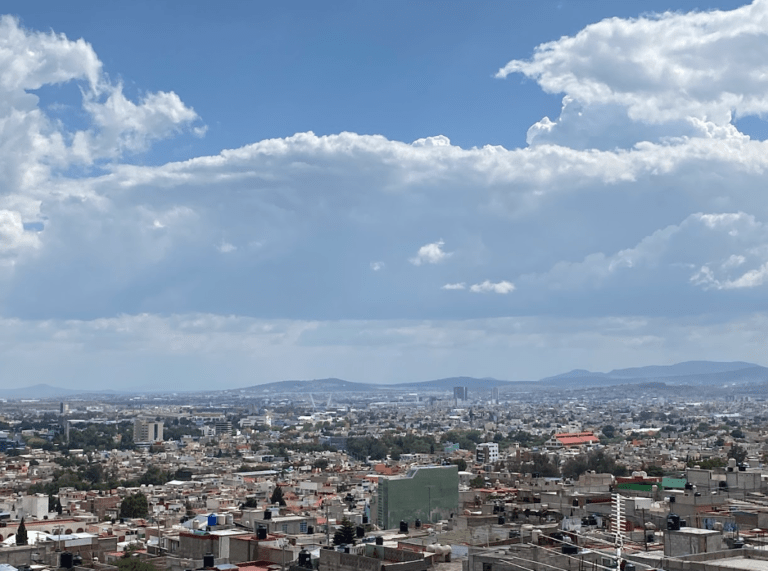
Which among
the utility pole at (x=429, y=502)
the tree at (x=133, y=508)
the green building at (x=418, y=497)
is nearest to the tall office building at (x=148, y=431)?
the tree at (x=133, y=508)

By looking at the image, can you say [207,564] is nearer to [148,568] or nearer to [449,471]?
[148,568]

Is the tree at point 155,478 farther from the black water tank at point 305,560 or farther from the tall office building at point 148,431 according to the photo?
the tall office building at point 148,431

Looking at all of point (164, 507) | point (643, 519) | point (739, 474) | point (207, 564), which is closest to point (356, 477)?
point (164, 507)

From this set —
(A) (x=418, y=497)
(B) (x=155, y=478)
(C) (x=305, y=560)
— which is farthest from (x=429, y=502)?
(B) (x=155, y=478)

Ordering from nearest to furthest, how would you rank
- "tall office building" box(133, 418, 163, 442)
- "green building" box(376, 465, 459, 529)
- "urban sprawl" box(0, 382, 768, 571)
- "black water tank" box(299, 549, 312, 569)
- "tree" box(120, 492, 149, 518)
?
"urban sprawl" box(0, 382, 768, 571), "black water tank" box(299, 549, 312, 569), "green building" box(376, 465, 459, 529), "tree" box(120, 492, 149, 518), "tall office building" box(133, 418, 163, 442)

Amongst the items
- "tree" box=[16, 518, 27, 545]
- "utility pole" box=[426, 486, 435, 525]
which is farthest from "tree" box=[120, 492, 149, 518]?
"tree" box=[16, 518, 27, 545]

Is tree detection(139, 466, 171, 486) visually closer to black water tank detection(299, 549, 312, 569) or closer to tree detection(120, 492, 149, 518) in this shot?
tree detection(120, 492, 149, 518)

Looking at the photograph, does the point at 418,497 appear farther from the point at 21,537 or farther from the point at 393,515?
the point at 21,537

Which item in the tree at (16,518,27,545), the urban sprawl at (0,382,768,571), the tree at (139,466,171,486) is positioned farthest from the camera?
the tree at (139,466,171,486)
